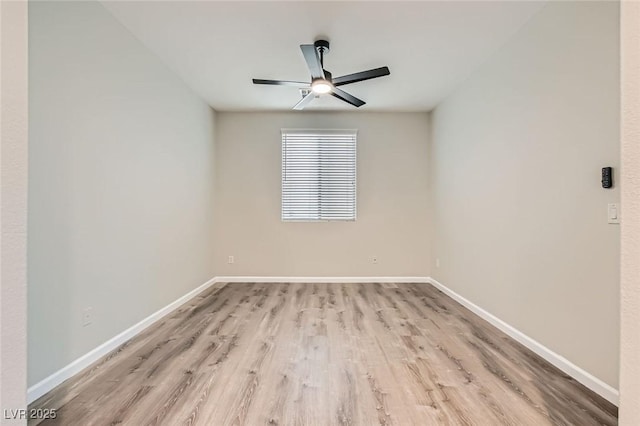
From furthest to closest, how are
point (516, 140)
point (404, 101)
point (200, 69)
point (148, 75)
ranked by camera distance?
point (404, 101) < point (200, 69) < point (148, 75) < point (516, 140)

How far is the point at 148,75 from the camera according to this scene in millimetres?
3080

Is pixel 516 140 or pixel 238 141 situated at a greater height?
pixel 238 141

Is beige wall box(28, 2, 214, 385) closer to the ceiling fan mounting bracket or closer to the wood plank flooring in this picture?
the wood plank flooring

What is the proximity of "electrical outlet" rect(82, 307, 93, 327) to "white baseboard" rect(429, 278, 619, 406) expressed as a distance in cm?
345

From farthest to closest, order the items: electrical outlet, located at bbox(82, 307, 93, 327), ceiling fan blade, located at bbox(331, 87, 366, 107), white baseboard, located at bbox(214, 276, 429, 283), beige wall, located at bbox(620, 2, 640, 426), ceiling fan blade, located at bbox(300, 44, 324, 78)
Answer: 1. white baseboard, located at bbox(214, 276, 429, 283)
2. ceiling fan blade, located at bbox(331, 87, 366, 107)
3. ceiling fan blade, located at bbox(300, 44, 324, 78)
4. electrical outlet, located at bbox(82, 307, 93, 327)
5. beige wall, located at bbox(620, 2, 640, 426)

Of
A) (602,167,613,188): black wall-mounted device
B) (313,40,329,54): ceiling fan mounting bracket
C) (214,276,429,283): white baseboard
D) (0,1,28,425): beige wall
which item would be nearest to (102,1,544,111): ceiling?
(313,40,329,54): ceiling fan mounting bracket

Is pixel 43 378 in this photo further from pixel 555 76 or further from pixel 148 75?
pixel 555 76

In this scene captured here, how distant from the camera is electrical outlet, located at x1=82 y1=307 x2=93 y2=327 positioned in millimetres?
2240

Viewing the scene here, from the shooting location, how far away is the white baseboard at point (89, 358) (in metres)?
1.86

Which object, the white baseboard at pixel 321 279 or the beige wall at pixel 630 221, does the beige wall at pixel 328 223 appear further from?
the beige wall at pixel 630 221

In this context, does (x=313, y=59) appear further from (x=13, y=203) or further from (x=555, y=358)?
(x=555, y=358)

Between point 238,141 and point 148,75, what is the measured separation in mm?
2041

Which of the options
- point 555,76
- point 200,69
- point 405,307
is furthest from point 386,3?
point 405,307

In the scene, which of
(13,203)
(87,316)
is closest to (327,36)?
(13,203)
